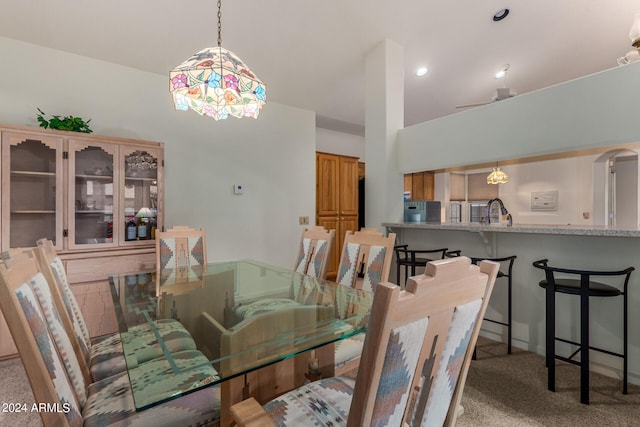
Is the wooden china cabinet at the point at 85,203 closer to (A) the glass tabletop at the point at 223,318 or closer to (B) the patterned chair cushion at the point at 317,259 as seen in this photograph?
(A) the glass tabletop at the point at 223,318

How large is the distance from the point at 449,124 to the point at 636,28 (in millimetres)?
1386

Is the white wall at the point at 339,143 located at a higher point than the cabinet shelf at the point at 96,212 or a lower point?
higher

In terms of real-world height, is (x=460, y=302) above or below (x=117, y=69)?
below

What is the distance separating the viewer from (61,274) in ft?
5.19

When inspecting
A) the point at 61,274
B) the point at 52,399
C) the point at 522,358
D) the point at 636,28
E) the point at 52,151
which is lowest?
the point at 522,358

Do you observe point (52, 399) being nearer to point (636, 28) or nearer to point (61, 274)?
point (61, 274)

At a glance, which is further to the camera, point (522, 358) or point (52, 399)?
point (522, 358)

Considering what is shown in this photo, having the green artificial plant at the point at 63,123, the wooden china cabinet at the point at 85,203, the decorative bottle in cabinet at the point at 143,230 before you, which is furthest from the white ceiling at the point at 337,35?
the decorative bottle in cabinet at the point at 143,230

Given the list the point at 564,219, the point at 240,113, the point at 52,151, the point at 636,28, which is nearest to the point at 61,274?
the point at 240,113

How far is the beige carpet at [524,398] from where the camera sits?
1.68m

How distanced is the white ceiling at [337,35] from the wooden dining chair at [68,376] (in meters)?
2.59

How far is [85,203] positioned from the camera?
9.12 feet

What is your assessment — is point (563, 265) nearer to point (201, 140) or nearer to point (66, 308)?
point (66, 308)

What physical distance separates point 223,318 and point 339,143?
4.64 metres
